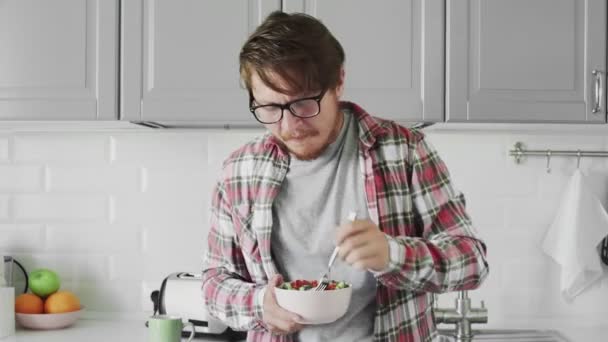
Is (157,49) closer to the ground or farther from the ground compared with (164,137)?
farther from the ground

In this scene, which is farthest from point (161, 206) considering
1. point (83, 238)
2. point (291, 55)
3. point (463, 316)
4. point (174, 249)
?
point (291, 55)

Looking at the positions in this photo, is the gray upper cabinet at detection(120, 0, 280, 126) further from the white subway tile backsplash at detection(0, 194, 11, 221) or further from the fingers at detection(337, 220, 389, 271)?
the fingers at detection(337, 220, 389, 271)

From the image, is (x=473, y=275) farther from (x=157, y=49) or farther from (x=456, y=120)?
(x=157, y=49)

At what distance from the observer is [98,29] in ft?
6.55

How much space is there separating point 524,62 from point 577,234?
2.08 ft

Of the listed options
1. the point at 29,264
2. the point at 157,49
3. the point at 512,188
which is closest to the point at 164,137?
the point at 157,49

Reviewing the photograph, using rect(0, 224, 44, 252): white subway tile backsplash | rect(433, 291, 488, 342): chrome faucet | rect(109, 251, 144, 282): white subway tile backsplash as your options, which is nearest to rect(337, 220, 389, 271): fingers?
rect(433, 291, 488, 342): chrome faucet

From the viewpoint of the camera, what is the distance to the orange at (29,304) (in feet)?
7.29

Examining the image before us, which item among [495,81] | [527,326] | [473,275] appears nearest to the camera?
[473,275]

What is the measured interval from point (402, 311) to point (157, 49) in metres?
1.03

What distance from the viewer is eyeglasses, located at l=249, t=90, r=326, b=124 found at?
1.27 metres

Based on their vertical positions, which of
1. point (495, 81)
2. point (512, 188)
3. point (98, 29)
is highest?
point (98, 29)

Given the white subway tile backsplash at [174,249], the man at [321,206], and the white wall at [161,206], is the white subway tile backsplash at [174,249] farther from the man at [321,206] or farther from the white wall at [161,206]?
the man at [321,206]

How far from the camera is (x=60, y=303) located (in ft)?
7.29
